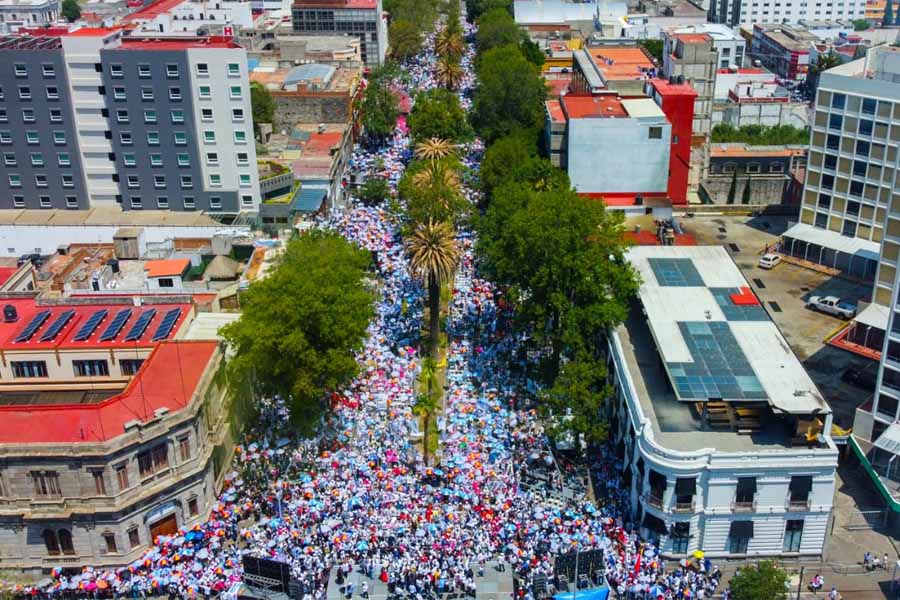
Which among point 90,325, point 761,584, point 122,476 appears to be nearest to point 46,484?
point 122,476

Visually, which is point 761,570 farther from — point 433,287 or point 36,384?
point 36,384

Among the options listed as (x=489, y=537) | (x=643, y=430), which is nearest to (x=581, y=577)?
(x=489, y=537)

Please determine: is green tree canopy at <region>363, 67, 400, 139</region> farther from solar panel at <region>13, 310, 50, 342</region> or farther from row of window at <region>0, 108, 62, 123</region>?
solar panel at <region>13, 310, 50, 342</region>

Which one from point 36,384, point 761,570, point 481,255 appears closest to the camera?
point 761,570

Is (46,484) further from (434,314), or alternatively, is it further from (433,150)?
(433,150)

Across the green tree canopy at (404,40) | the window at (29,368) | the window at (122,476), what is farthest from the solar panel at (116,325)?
the green tree canopy at (404,40)

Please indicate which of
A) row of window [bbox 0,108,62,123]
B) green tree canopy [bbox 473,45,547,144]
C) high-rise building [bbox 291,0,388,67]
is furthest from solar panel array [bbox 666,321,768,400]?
high-rise building [bbox 291,0,388,67]
